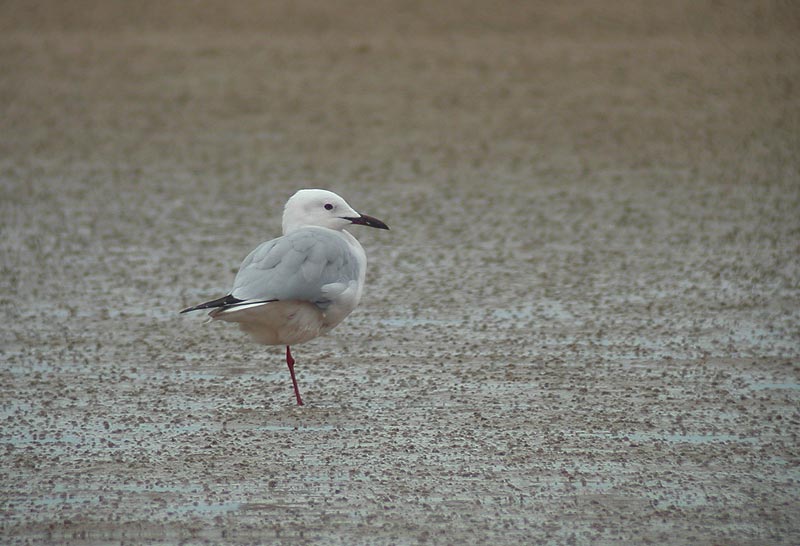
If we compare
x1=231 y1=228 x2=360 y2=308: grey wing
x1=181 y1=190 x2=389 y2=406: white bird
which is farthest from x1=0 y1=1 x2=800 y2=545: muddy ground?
x1=231 y1=228 x2=360 y2=308: grey wing

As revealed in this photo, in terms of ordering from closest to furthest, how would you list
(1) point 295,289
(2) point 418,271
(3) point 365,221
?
1. (1) point 295,289
2. (3) point 365,221
3. (2) point 418,271

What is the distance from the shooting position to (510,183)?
10594mm

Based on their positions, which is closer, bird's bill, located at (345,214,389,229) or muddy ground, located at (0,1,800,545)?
muddy ground, located at (0,1,800,545)

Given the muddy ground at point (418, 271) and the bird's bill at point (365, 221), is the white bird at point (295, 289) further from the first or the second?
the muddy ground at point (418, 271)

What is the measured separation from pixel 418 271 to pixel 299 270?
230cm

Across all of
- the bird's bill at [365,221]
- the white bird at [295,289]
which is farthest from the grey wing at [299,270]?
the bird's bill at [365,221]

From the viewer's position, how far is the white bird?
560 cm

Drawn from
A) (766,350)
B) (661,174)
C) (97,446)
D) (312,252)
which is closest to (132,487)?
(97,446)

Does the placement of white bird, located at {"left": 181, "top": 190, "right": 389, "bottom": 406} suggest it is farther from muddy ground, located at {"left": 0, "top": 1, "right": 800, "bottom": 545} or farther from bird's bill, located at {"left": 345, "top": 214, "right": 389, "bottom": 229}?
muddy ground, located at {"left": 0, "top": 1, "right": 800, "bottom": 545}

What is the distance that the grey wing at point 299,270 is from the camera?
5.64m

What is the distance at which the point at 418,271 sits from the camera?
8008 millimetres

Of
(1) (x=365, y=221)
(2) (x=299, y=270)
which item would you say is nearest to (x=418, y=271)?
(1) (x=365, y=221)

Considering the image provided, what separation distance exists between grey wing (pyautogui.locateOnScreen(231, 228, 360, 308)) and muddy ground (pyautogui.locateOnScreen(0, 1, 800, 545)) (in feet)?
1.59

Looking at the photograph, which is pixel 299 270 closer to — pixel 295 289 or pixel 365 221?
pixel 295 289
